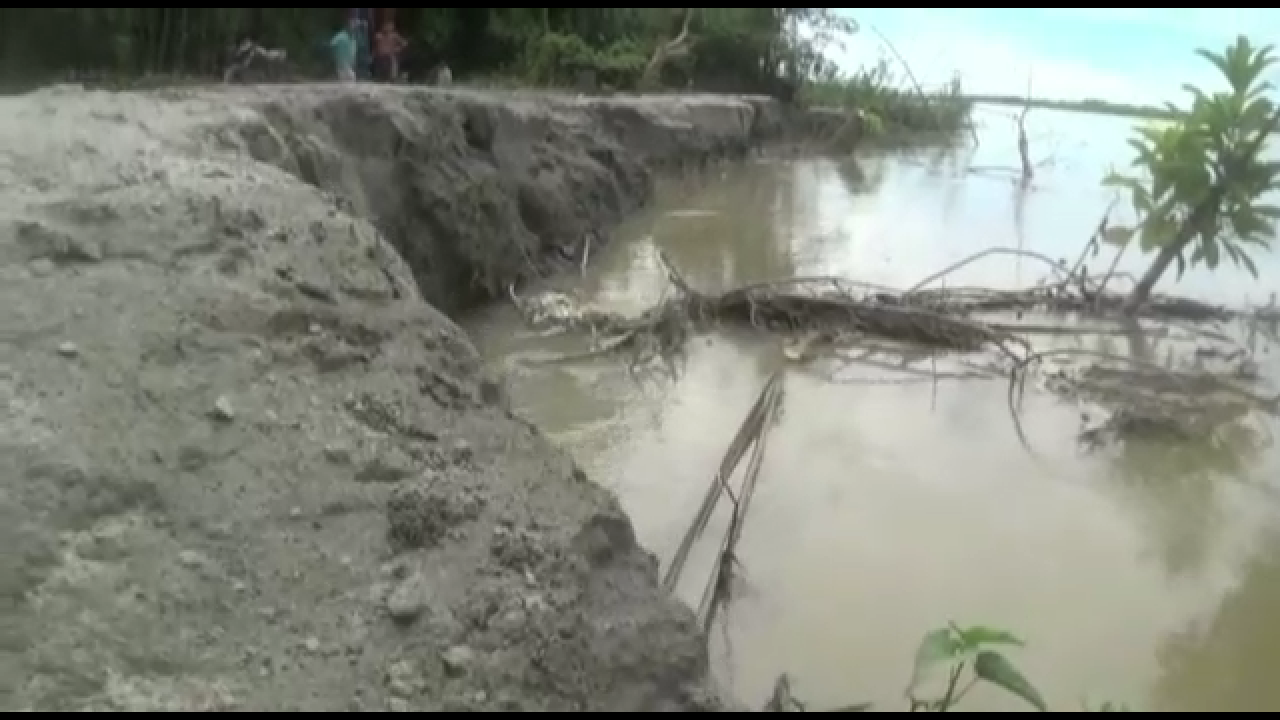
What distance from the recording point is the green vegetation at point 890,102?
21.1 meters

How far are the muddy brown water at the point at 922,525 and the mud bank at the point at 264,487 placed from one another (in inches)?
36.8

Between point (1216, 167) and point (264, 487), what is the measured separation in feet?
20.9

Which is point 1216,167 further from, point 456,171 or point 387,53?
point 387,53

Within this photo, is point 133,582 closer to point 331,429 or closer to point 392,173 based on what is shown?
point 331,429

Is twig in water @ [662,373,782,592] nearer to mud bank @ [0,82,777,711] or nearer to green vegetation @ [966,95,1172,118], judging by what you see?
mud bank @ [0,82,777,711]

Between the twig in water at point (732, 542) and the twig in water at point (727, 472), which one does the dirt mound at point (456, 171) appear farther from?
the twig in water at point (732, 542)

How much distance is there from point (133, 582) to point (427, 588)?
1.73ft

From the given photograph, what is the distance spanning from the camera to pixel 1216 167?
295 inches

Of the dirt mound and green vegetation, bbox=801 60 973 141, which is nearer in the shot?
the dirt mound

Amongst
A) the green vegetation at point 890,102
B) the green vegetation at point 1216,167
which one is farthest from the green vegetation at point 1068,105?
the green vegetation at point 1216,167

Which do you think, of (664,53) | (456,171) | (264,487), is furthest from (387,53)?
(264,487)

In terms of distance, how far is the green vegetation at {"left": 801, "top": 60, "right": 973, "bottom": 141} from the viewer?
69.1ft

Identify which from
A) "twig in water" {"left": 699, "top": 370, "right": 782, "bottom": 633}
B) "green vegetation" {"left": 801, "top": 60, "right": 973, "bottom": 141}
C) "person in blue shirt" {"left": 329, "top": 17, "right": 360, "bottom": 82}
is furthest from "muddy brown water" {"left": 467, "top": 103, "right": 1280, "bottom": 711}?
"green vegetation" {"left": 801, "top": 60, "right": 973, "bottom": 141}

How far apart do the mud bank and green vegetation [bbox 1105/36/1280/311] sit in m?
4.94
